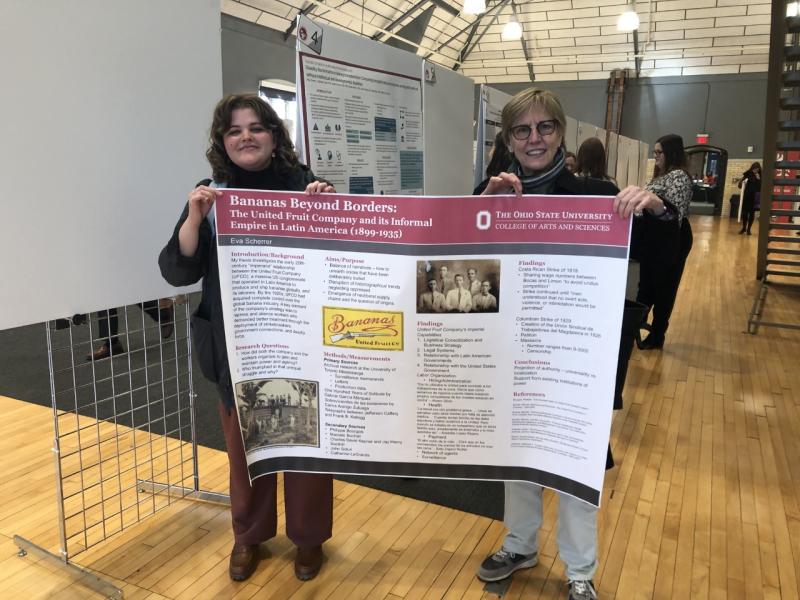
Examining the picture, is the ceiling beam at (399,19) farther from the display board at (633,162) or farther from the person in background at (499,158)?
the person in background at (499,158)

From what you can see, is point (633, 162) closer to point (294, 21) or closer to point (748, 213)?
point (748, 213)

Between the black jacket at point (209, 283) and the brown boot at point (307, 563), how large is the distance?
0.61m

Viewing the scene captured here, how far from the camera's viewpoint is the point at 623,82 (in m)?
16.9

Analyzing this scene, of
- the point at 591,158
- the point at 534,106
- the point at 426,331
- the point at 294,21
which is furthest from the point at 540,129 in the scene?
the point at 294,21

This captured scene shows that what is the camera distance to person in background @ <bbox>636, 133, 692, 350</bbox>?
12.9ft

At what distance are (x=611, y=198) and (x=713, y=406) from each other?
9.34 feet

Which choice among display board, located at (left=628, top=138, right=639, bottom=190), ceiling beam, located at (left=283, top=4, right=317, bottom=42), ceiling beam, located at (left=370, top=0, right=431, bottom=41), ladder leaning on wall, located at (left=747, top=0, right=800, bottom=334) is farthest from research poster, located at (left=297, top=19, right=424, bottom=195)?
ceiling beam, located at (left=370, top=0, right=431, bottom=41)

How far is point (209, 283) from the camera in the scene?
1799 mm

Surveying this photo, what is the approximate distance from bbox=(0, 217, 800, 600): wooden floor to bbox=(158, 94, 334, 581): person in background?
Result: 0.15 metres

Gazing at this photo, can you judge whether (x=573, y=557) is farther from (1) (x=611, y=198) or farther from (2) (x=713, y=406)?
(2) (x=713, y=406)

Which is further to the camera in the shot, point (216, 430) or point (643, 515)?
point (216, 430)

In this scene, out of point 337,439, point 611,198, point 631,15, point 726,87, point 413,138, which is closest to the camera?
point 611,198

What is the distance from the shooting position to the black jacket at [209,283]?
1.71m

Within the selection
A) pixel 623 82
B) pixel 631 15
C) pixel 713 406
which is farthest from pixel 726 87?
pixel 713 406
